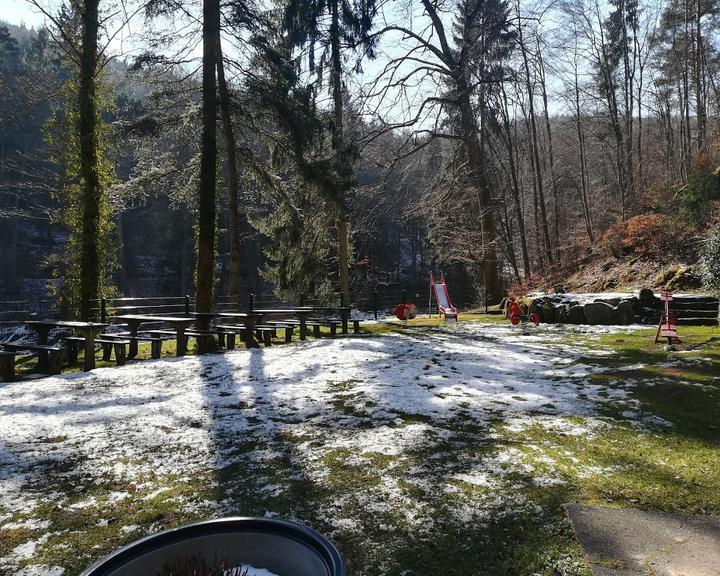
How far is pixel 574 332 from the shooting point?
359 inches

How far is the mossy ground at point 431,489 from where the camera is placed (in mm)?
1969

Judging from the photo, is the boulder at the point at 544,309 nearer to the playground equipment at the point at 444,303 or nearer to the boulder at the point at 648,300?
the boulder at the point at 648,300

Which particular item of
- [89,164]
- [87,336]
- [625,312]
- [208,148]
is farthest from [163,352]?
[625,312]

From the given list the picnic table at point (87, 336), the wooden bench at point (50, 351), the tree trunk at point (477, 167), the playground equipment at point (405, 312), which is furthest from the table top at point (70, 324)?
the tree trunk at point (477, 167)

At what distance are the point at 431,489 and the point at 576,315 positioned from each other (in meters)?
9.75

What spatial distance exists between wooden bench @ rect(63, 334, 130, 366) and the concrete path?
6520 mm

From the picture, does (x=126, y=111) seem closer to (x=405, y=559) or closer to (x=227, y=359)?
(x=227, y=359)

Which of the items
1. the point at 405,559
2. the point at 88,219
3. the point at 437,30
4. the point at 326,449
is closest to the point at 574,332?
the point at 326,449

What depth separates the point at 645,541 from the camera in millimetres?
1914

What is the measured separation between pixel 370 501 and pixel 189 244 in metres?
38.0

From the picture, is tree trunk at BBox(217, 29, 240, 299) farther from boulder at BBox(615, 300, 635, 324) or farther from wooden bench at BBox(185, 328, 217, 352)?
boulder at BBox(615, 300, 635, 324)

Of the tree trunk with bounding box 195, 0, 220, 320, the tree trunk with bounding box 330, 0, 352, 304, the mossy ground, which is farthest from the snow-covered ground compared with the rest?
the tree trunk with bounding box 330, 0, 352, 304

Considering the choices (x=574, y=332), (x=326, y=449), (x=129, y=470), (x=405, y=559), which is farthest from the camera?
(x=574, y=332)

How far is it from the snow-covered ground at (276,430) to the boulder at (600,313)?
441 cm
